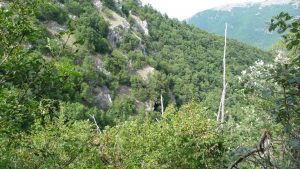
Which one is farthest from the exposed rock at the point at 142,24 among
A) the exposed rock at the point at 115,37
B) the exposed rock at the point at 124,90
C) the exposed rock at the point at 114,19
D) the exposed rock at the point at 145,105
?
the exposed rock at the point at 145,105

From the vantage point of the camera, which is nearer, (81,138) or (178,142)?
(178,142)

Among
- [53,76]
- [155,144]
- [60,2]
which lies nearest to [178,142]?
[155,144]

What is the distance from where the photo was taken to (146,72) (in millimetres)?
115062

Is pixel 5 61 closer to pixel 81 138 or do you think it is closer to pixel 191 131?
pixel 191 131

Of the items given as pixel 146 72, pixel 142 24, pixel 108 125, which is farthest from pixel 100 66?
pixel 108 125

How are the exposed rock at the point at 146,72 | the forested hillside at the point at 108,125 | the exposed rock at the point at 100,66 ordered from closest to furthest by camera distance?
the forested hillside at the point at 108,125, the exposed rock at the point at 100,66, the exposed rock at the point at 146,72

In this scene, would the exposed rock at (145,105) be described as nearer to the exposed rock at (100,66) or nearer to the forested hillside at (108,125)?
the exposed rock at (100,66)

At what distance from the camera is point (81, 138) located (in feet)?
63.2

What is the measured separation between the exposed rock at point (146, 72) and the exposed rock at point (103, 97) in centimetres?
1698

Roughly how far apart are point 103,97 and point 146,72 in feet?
76.5

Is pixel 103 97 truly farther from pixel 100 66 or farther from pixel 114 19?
pixel 114 19

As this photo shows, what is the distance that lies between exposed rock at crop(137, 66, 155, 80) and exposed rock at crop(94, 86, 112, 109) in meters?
17.0

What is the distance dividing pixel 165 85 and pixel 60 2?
4063cm

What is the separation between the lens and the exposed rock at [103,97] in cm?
9392
